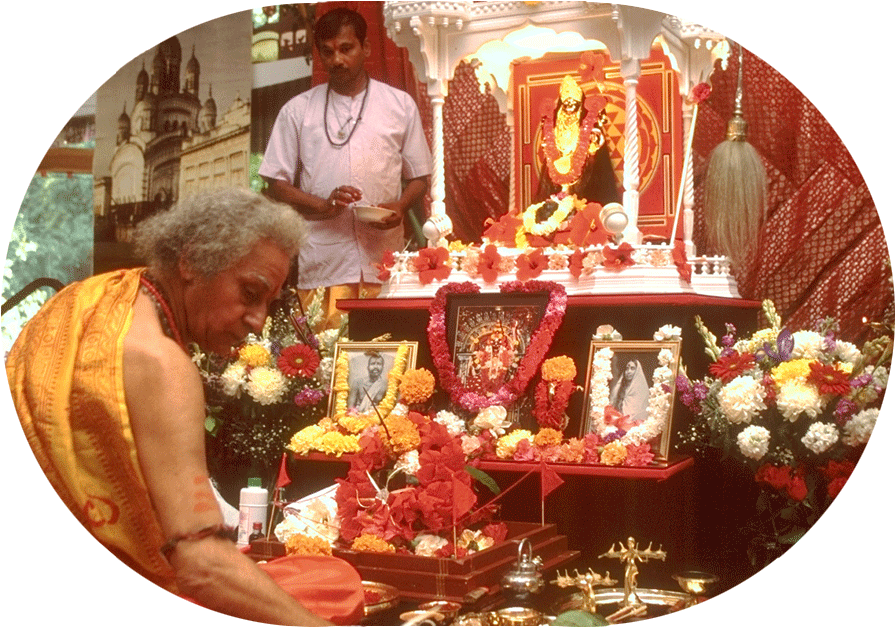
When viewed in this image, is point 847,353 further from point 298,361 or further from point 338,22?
point 338,22

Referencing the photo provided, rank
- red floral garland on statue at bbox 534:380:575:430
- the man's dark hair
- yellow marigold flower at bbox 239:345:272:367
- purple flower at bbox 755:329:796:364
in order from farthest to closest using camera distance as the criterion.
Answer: yellow marigold flower at bbox 239:345:272:367
the man's dark hair
red floral garland on statue at bbox 534:380:575:430
purple flower at bbox 755:329:796:364

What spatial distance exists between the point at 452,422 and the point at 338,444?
1.69ft

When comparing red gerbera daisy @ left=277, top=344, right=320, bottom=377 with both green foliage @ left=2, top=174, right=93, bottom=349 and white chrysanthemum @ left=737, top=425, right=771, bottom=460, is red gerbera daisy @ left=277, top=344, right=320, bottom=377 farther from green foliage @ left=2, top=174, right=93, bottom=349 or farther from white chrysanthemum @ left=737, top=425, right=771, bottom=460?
white chrysanthemum @ left=737, top=425, right=771, bottom=460

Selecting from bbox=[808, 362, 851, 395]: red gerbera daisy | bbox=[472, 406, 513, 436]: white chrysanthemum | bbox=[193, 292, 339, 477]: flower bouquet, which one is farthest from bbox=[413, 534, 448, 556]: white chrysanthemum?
bbox=[808, 362, 851, 395]: red gerbera daisy

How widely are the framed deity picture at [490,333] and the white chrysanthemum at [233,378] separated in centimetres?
97

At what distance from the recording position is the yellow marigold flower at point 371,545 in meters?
5.57

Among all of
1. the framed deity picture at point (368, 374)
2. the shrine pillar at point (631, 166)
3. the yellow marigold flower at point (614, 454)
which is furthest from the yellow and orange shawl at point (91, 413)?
the shrine pillar at point (631, 166)

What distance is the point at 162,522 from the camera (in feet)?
17.5

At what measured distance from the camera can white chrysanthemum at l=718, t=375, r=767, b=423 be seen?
5.64m

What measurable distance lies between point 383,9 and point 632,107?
3.96 feet

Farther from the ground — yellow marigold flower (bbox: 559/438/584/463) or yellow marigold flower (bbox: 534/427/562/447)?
yellow marigold flower (bbox: 534/427/562/447)

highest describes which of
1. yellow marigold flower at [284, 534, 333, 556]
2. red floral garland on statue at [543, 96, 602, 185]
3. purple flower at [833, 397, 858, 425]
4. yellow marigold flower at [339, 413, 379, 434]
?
red floral garland on statue at [543, 96, 602, 185]

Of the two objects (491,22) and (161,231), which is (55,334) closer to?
(161,231)

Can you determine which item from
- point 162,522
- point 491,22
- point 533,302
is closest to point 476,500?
point 533,302
